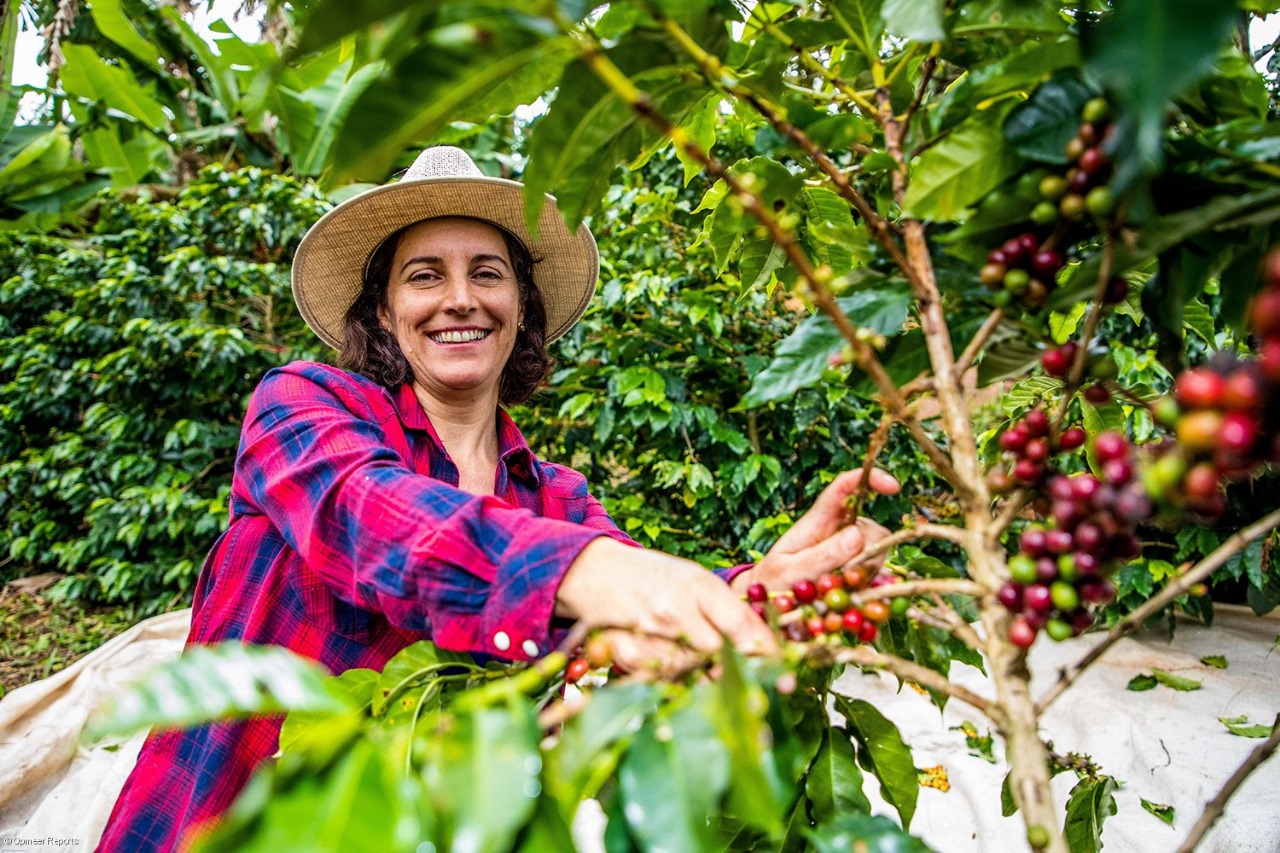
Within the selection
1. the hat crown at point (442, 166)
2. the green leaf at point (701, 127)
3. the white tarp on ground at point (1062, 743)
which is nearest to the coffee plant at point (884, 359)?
the green leaf at point (701, 127)

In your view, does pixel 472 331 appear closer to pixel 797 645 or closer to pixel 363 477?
pixel 363 477

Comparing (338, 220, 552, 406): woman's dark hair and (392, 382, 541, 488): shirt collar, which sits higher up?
(338, 220, 552, 406): woman's dark hair

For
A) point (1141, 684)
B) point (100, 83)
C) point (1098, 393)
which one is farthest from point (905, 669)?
point (100, 83)

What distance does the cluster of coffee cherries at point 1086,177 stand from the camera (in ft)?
1.74

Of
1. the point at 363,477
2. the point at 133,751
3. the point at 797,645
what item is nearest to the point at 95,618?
the point at 133,751

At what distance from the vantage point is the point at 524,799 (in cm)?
39

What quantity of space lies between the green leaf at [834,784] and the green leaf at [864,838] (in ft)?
0.54

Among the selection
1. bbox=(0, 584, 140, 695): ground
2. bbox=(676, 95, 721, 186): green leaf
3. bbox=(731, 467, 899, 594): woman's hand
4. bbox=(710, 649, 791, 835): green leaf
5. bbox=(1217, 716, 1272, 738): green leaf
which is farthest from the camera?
bbox=(0, 584, 140, 695): ground

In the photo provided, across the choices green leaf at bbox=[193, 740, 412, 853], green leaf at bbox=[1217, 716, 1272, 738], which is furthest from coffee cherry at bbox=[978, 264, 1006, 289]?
green leaf at bbox=[1217, 716, 1272, 738]

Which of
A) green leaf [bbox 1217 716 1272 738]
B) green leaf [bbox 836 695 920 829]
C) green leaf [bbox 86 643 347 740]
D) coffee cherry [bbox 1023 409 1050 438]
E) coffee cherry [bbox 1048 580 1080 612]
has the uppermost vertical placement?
coffee cherry [bbox 1023 409 1050 438]

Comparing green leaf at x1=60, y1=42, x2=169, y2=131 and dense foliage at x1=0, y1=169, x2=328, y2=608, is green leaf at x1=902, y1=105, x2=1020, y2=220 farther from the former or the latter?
dense foliage at x1=0, y1=169, x2=328, y2=608

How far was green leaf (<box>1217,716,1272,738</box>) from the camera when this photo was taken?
2.13 meters

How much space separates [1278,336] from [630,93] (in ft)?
1.28

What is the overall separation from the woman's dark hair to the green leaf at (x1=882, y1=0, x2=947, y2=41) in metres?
1.20
